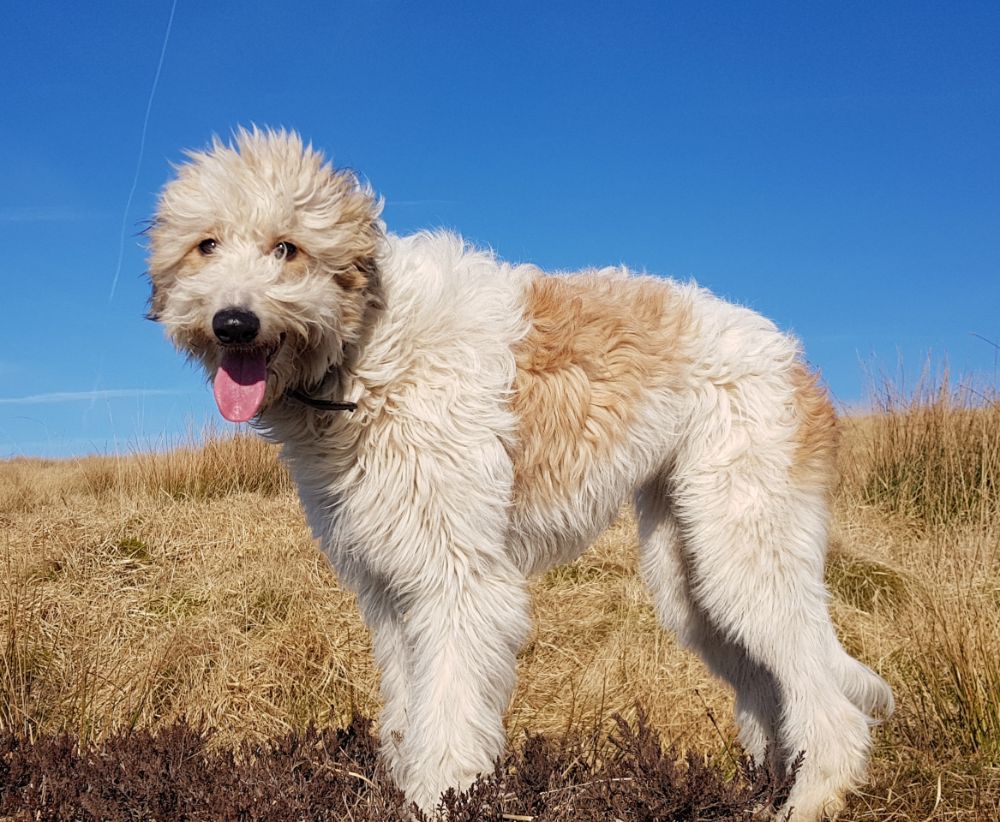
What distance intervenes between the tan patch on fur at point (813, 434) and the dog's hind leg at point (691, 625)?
0.66 metres

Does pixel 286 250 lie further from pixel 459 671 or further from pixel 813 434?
pixel 813 434

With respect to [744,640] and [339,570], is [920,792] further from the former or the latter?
[339,570]

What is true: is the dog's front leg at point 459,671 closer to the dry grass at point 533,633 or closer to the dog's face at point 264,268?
the dog's face at point 264,268

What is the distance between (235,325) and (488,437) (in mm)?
1061

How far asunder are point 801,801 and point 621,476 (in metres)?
1.63

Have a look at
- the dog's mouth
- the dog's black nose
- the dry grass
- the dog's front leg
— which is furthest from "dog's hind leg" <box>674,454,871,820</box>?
the dog's black nose

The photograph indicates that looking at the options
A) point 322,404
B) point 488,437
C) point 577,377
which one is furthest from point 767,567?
point 322,404

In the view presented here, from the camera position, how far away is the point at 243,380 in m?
3.44

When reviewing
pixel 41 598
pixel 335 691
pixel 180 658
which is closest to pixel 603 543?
pixel 335 691

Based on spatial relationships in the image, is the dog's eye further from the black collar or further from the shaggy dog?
the black collar

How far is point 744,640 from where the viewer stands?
4.30 metres

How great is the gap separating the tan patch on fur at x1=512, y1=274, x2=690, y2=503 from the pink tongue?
104 cm

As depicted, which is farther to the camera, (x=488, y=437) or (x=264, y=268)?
(x=488, y=437)

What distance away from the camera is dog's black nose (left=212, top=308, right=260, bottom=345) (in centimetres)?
324
